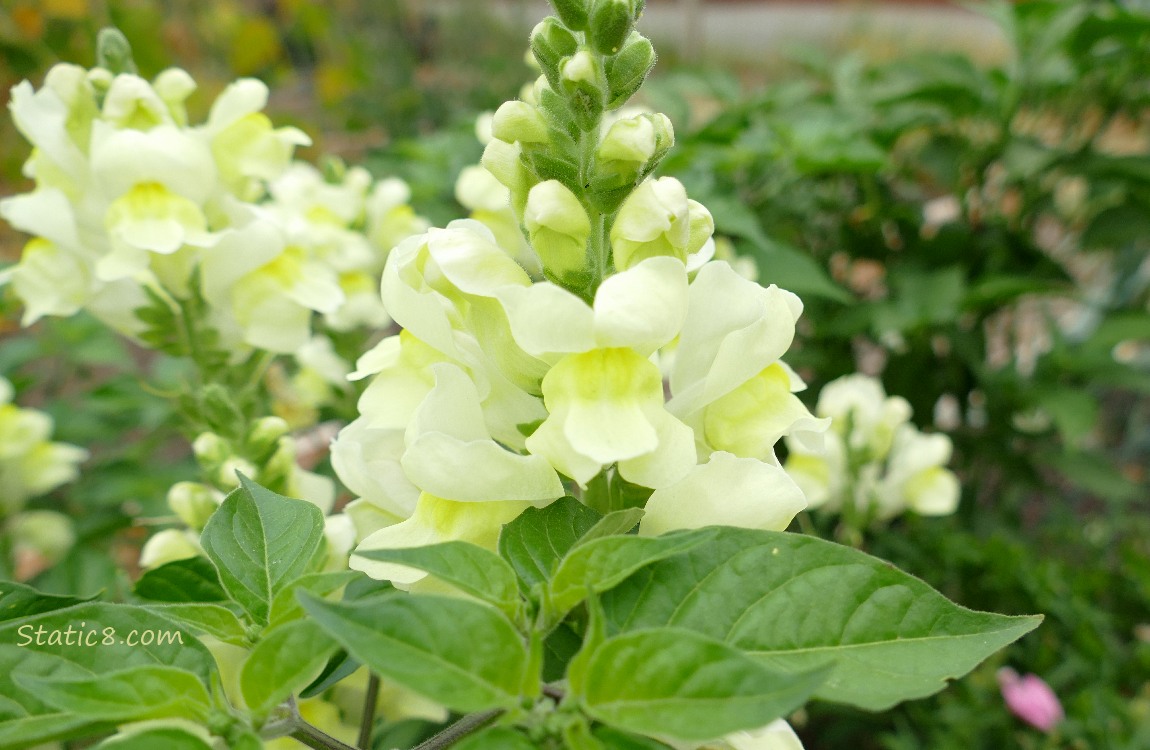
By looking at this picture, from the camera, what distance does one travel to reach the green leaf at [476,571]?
1.21ft

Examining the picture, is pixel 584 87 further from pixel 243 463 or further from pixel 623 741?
pixel 243 463

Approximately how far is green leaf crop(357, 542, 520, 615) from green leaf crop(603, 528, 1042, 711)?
0.14ft

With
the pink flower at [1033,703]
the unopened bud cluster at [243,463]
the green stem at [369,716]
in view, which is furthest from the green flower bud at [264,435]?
the pink flower at [1033,703]

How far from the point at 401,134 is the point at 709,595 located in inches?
111

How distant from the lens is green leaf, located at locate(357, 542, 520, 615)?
14.5 inches

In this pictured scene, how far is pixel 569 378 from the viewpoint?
43cm

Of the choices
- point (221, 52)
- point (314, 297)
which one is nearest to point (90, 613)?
point (314, 297)

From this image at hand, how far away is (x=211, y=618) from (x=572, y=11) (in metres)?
0.34

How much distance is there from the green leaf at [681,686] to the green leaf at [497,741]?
29 millimetres

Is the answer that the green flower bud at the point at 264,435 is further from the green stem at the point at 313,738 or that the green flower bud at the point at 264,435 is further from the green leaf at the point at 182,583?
the green stem at the point at 313,738

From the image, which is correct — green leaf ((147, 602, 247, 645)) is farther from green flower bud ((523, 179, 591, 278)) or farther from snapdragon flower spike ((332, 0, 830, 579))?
green flower bud ((523, 179, 591, 278))

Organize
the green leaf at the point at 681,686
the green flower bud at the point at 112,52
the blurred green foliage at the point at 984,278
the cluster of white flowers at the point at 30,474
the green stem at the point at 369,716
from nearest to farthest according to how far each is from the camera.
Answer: the green leaf at the point at 681,686, the green stem at the point at 369,716, the green flower bud at the point at 112,52, the cluster of white flowers at the point at 30,474, the blurred green foliage at the point at 984,278

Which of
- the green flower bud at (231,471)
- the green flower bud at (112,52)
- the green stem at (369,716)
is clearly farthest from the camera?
the green flower bud at (112,52)

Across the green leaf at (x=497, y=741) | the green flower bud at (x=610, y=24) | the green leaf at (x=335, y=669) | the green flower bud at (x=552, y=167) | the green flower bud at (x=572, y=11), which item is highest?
the green flower bud at (x=572, y=11)
